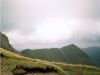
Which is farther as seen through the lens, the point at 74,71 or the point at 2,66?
the point at 74,71

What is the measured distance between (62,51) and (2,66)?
42.9 metres

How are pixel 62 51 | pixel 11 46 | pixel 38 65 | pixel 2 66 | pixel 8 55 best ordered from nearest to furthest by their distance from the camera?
pixel 2 66 < pixel 38 65 < pixel 8 55 < pixel 11 46 < pixel 62 51

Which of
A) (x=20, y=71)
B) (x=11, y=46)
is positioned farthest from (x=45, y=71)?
(x=11, y=46)

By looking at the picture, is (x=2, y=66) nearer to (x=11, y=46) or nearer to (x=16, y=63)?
(x=16, y=63)

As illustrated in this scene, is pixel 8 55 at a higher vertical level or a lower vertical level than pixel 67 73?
higher

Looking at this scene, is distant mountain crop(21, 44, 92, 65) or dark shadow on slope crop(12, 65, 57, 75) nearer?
dark shadow on slope crop(12, 65, 57, 75)

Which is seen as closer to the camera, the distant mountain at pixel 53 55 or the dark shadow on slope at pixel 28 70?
the dark shadow on slope at pixel 28 70

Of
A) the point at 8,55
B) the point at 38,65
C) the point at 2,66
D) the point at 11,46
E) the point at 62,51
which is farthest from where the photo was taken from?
the point at 62,51

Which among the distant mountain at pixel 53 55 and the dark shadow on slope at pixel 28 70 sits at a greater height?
the distant mountain at pixel 53 55

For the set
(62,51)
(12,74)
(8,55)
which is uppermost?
(62,51)

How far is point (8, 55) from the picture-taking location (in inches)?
1206

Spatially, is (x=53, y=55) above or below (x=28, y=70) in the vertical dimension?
above

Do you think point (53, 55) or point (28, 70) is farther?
point (53, 55)

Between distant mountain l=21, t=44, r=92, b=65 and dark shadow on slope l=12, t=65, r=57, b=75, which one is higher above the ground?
distant mountain l=21, t=44, r=92, b=65
